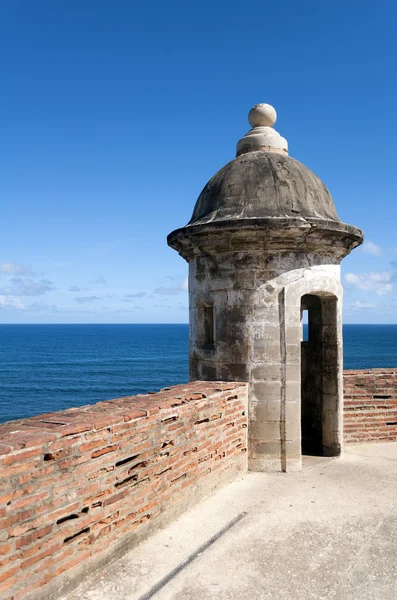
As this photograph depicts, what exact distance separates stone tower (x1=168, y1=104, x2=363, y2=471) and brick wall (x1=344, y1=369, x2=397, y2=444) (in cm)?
203

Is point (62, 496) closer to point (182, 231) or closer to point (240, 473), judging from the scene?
point (240, 473)

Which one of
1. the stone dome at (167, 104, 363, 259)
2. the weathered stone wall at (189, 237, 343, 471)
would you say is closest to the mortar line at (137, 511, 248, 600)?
the weathered stone wall at (189, 237, 343, 471)

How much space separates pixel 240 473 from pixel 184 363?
202 feet

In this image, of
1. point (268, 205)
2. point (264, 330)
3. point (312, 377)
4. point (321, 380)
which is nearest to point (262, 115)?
point (268, 205)

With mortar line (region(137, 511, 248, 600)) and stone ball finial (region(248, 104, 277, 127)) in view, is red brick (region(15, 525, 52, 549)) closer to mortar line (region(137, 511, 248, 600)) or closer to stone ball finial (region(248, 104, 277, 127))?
mortar line (region(137, 511, 248, 600))

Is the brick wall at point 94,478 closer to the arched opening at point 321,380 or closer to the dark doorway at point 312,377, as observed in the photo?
the arched opening at point 321,380

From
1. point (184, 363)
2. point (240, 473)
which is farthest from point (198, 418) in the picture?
point (184, 363)

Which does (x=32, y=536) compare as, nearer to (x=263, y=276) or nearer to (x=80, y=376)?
(x=263, y=276)

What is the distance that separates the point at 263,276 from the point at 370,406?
3596 millimetres

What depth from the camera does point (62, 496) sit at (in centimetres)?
382

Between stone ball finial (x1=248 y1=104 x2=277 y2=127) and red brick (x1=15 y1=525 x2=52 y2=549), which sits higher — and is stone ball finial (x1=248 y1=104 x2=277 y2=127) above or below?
above

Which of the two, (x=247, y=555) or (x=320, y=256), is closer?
(x=247, y=555)

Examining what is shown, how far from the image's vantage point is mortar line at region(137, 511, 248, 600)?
3.88 m

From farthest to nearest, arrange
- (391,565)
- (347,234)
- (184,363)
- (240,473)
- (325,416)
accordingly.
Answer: (184,363) < (325,416) < (347,234) < (240,473) < (391,565)
